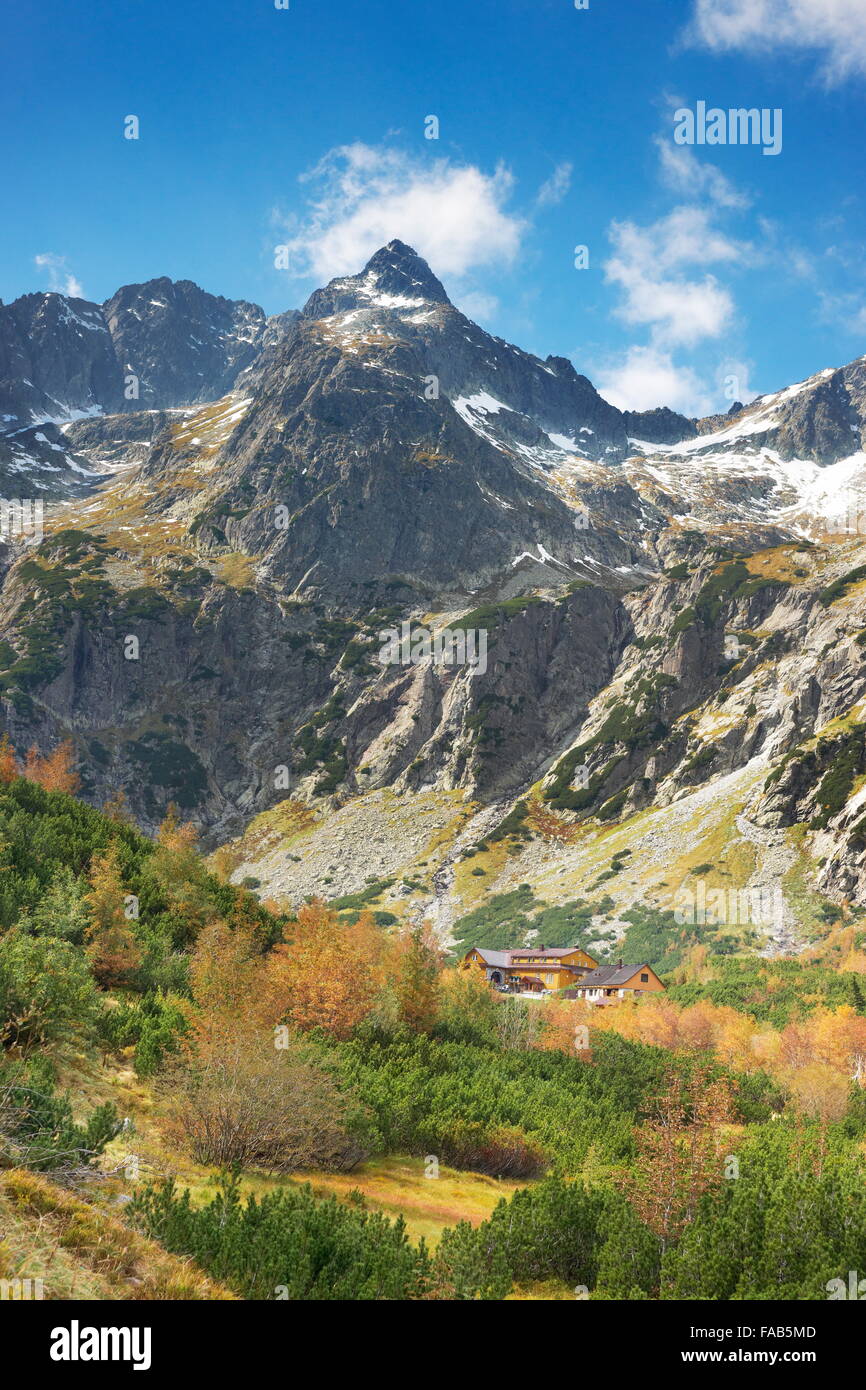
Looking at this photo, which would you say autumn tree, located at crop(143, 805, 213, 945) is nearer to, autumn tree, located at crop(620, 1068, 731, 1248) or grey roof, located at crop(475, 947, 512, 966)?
autumn tree, located at crop(620, 1068, 731, 1248)

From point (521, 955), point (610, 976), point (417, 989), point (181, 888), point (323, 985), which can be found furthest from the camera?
point (521, 955)

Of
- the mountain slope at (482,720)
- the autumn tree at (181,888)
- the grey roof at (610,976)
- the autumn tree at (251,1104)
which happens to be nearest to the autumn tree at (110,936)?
the autumn tree at (181,888)

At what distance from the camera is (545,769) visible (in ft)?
513

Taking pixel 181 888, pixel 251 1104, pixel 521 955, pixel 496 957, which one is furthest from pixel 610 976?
pixel 251 1104

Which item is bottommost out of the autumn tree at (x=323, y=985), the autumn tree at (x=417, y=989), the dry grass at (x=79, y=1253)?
the autumn tree at (x=417, y=989)

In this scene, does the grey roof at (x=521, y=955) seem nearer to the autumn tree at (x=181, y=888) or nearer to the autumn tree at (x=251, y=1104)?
the autumn tree at (x=181, y=888)

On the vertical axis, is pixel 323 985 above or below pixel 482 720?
below

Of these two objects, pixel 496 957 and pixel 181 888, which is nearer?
pixel 181 888

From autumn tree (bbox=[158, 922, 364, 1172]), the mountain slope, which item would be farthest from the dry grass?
the mountain slope

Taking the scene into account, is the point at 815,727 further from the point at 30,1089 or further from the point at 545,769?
the point at 30,1089

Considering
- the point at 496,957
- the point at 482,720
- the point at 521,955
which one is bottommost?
the point at 496,957

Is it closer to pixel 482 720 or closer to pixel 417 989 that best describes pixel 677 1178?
pixel 417 989
